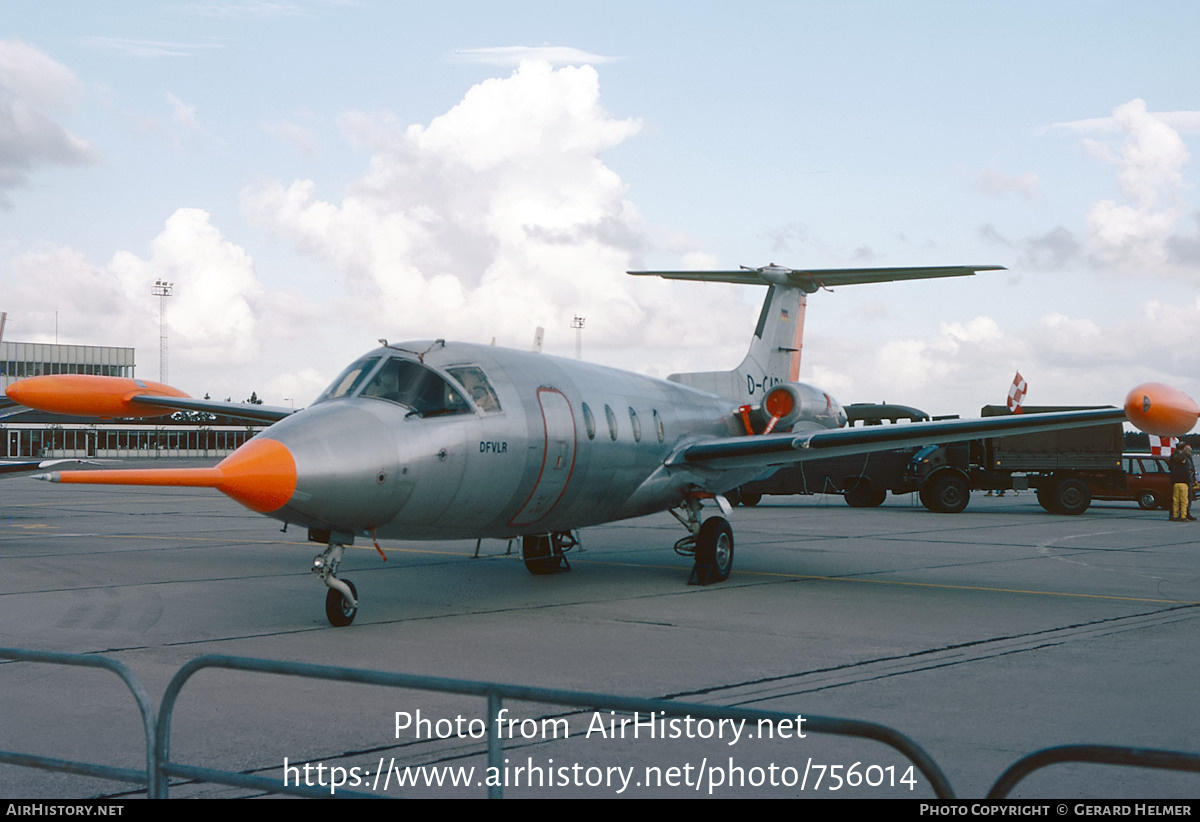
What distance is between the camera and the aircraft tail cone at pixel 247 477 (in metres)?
8.66

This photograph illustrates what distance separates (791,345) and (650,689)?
13458mm

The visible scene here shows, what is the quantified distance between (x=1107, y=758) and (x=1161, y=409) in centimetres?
752

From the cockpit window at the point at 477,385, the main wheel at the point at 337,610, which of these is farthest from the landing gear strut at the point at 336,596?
the cockpit window at the point at 477,385

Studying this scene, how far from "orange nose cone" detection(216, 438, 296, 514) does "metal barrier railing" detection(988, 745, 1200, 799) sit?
22.2ft

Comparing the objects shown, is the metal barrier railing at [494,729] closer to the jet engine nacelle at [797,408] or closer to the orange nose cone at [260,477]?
the orange nose cone at [260,477]

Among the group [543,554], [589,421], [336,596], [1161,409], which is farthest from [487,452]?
[1161,409]

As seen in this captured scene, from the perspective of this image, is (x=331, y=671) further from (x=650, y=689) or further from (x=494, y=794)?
(x=650, y=689)

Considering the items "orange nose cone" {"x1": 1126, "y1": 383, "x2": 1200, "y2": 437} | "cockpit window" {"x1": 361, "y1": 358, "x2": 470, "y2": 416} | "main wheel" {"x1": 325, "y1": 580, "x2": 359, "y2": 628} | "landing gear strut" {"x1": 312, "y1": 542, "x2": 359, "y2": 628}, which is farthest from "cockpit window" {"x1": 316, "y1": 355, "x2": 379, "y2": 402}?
"orange nose cone" {"x1": 1126, "y1": 383, "x2": 1200, "y2": 437}

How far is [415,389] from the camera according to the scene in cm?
1052

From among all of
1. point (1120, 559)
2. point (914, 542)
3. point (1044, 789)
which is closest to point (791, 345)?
point (914, 542)

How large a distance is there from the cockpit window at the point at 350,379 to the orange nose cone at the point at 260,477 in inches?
61.7

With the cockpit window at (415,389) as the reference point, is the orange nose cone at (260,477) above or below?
below

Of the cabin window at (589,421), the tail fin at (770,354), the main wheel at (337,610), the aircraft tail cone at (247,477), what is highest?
the tail fin at (770,354)

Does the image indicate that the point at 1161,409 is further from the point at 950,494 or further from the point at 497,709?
the point at 950,494
